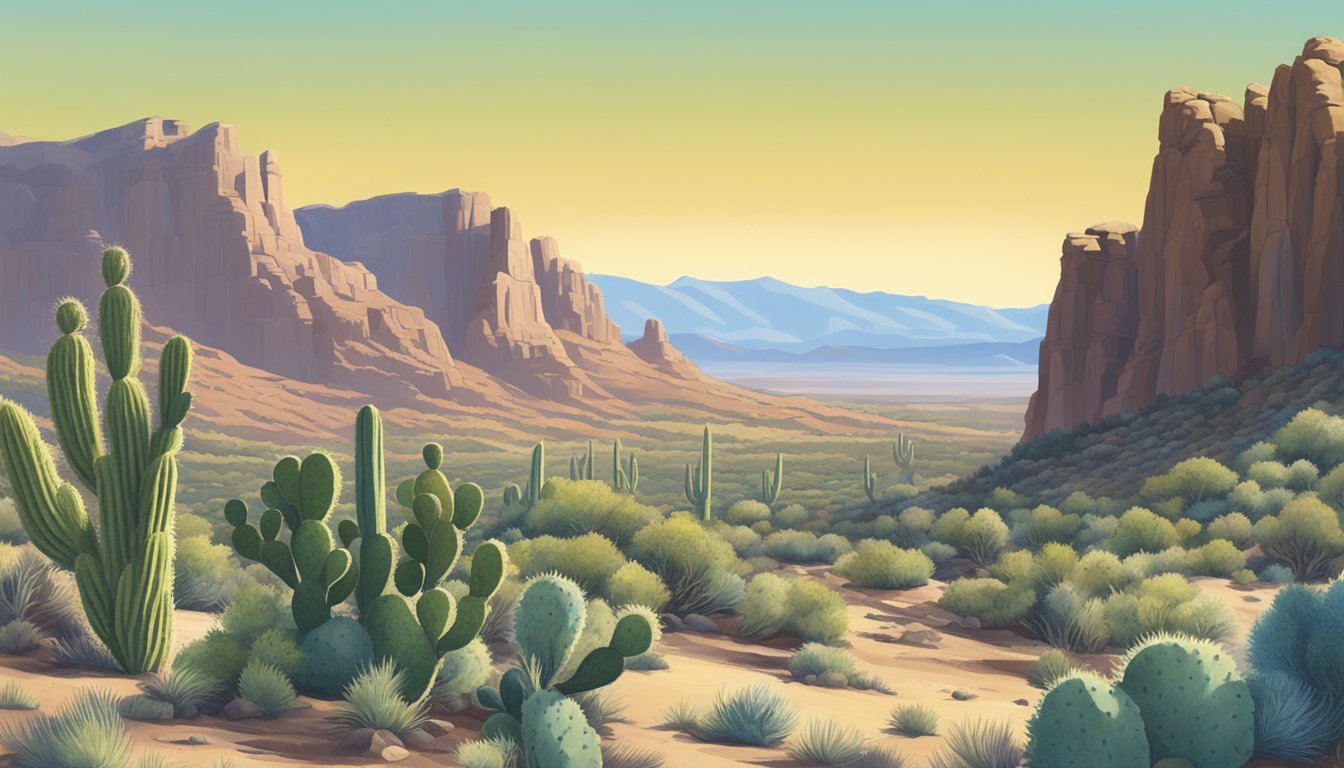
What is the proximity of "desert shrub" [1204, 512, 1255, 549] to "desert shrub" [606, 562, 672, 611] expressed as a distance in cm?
1419

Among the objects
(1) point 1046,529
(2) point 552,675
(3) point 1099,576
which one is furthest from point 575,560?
(1) point 1046,529

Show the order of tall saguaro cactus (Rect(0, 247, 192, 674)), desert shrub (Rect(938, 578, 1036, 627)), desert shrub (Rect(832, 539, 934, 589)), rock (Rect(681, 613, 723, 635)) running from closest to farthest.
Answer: tall saguaro cactus (Rect(0, 247, 192, 674))
rock (Rect(681, 613, 723, 635))
desert shrub (Rect(938, 578, 1036, 627))
desert shrub (Rect(832, 539, 934, 589))

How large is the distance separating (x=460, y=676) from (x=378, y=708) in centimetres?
147

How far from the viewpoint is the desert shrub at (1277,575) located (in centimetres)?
2366

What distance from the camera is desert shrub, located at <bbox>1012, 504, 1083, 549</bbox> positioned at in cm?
3055

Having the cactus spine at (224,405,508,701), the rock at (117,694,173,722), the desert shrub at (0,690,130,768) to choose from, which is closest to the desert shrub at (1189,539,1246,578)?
the cactus spine at (224,405,508,701)

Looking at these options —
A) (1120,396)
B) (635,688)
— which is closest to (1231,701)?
(635,688)

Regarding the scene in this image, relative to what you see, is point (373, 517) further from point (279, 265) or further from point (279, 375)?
point (279, 265)

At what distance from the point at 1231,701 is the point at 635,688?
565 cm

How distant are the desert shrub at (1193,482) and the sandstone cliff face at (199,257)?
133489 mm

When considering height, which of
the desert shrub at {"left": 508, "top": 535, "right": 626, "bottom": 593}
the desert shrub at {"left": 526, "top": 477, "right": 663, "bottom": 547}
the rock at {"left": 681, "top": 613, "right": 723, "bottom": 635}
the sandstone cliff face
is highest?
the sandstone cliff face

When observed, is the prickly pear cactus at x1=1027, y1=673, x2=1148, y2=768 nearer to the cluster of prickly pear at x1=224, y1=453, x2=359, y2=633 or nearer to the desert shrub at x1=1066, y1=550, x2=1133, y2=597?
the cluster of prickly pear at x1=224, y1=453, x2=359, y2=633

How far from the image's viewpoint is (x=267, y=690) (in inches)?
437

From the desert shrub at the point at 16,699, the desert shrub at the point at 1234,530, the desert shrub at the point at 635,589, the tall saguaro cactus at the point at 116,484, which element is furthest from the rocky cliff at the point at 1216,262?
the desert shrub at the point at 16,699
